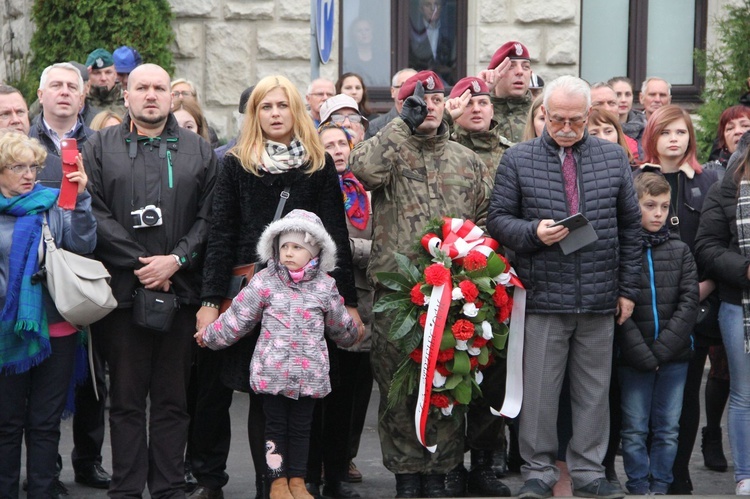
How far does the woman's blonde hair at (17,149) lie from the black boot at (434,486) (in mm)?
2483

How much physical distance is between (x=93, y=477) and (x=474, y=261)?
2451mm

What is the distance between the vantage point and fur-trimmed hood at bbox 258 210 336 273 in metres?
6.07

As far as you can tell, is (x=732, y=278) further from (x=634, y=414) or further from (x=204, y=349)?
(x=204, y=349)

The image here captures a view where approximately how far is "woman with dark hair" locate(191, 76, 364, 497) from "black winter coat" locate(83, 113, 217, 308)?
147 millimetres

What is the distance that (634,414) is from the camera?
6.59 metres

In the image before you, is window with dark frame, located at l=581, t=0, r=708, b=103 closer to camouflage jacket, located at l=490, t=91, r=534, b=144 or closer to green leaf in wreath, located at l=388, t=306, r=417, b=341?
camouflage jacket, located at l=490, t=91, r=534, b=144

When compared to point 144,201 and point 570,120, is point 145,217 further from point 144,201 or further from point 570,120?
point 570,120

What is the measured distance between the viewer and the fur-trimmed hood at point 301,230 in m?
6.07

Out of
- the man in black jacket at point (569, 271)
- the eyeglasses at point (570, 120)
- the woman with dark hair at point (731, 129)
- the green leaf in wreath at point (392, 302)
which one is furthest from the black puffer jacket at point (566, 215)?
the woman with dark hair at point (731, 129)

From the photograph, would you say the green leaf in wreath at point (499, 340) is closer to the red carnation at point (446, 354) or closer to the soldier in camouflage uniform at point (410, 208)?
the red carnation at point (446, 354)

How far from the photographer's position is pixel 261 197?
20.7 ft

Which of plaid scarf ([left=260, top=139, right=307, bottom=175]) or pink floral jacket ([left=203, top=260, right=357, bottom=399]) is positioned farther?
plaid scarf ([left=260, top=139, right=307, bottom=175])

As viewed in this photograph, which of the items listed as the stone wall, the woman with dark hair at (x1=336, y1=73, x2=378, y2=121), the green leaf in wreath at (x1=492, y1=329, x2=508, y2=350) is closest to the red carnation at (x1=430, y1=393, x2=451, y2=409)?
the green leaf in wreath at (x1=492, y1=329, x2=508, y2=350)

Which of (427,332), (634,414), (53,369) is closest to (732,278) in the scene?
(634,414)
